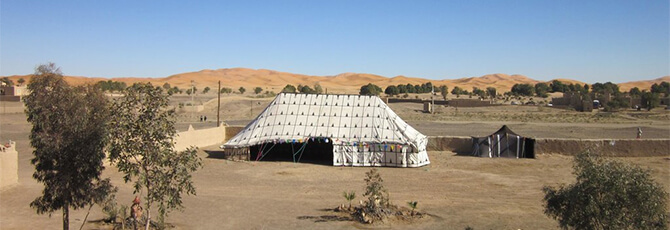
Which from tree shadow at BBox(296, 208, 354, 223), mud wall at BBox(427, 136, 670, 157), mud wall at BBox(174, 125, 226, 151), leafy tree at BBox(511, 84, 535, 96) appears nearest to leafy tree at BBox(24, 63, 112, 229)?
tree shadow at BBox(296, 208, 354, 223)

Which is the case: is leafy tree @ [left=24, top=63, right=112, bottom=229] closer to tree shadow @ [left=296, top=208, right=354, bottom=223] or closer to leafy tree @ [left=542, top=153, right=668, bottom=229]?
tree shadow @ [left=296, top=208, right=354, bottom=223]

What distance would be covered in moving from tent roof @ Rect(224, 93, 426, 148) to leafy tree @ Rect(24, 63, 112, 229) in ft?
48.9

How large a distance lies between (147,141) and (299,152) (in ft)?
58.0

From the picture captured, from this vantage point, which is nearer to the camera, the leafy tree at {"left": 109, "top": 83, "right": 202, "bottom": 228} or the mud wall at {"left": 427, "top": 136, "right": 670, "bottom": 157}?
the leafy tree at {"left": 109, "top": 83, "right": 202, "bottom": 228}

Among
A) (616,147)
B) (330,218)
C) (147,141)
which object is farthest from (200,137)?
Answer: (147,141)

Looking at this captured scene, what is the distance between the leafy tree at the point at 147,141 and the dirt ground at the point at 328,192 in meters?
4.14

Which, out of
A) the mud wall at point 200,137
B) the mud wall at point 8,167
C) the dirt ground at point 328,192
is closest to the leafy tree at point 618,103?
the dirt ground at point 328,192

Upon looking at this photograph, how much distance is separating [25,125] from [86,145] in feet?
106

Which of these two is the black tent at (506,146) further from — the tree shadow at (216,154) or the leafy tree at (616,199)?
the leafy tree at (616,199)

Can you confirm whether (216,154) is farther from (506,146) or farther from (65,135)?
(65,135)

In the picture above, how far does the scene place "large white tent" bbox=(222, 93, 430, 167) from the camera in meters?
25.5

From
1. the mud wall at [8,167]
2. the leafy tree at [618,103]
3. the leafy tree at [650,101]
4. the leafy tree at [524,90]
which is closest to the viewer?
the mud wall at [8,167]

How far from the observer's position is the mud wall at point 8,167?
17312 millimetres

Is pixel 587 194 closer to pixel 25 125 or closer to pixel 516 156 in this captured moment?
pixel 516 156
